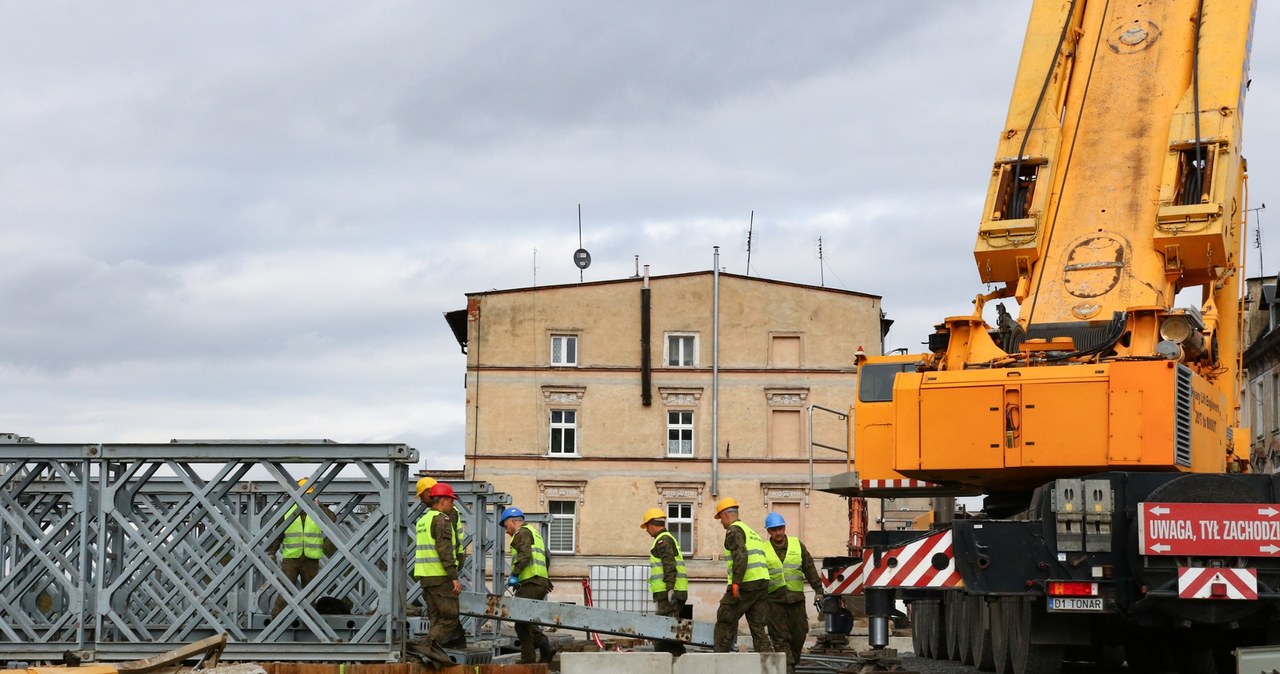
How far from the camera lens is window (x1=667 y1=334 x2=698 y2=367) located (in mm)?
47906

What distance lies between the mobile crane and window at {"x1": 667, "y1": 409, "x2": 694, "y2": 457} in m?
30.8

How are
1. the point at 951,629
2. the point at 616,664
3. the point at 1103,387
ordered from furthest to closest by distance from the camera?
the point at 951,629 < the point at 1103,387 < the point at 616,664

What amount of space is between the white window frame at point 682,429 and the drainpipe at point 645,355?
2.72ft

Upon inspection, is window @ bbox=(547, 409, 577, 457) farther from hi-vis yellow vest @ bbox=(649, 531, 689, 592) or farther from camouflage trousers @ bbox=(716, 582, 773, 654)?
camouflage trousers @ bbox=(716, 582, 773, 654)

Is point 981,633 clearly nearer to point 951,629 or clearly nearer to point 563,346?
point 951,629

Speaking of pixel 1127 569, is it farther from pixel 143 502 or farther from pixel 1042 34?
pixel 143 502

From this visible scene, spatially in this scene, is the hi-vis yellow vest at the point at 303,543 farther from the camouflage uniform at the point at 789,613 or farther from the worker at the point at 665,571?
the camouflage uniform at the point at 789,613

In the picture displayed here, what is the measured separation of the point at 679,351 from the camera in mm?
47969

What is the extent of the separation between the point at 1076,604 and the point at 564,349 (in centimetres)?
3590

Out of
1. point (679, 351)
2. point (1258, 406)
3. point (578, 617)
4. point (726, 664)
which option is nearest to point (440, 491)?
point (578, 617)

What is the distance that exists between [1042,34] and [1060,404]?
14.6 feet

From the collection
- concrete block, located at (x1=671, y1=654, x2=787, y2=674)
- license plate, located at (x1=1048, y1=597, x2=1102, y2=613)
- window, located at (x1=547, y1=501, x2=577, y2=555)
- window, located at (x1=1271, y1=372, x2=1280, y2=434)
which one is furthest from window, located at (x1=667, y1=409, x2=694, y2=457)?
license plate, located at (x1=1048, y1=597, x2=1102, y2=613)

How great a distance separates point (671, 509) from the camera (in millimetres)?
47469

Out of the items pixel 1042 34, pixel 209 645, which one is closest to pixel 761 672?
pixel 209 645
